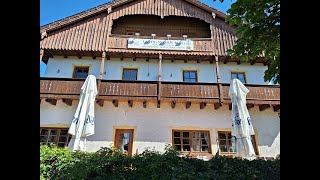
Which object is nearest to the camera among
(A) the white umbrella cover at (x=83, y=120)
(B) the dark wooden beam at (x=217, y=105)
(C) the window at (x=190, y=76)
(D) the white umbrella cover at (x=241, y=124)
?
(D) the white umbrella cover at (x=241, y=124)

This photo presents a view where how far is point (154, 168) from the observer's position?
281 inches

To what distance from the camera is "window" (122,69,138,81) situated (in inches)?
576

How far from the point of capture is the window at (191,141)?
12750 millimetres

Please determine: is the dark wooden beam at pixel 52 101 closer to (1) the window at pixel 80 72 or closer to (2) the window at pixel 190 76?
(1) the window at pixel 80 72

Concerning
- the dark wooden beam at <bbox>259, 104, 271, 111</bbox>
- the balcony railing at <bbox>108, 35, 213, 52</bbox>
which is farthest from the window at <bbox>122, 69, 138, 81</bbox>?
the dark wooden beam at <bbox>259, 104, 271, 111</bbox>

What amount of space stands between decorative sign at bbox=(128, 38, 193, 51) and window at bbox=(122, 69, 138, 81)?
54.6 inches

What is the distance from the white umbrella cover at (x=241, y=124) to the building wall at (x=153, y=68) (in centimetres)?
329

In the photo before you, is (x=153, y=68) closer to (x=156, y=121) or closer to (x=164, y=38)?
(x=164, y=38)

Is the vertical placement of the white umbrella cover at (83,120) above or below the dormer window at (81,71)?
below

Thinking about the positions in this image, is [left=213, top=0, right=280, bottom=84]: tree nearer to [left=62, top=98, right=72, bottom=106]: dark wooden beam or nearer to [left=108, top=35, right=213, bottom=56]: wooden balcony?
[left=108, top=35, right=213, bottom=56]: wooden balcony

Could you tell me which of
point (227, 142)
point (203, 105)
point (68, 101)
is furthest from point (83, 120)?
point (227, 142)

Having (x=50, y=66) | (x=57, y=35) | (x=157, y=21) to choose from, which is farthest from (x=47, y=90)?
(x=157, y=21)

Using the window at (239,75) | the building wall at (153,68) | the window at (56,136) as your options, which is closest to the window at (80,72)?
the building wall at (153,68)
